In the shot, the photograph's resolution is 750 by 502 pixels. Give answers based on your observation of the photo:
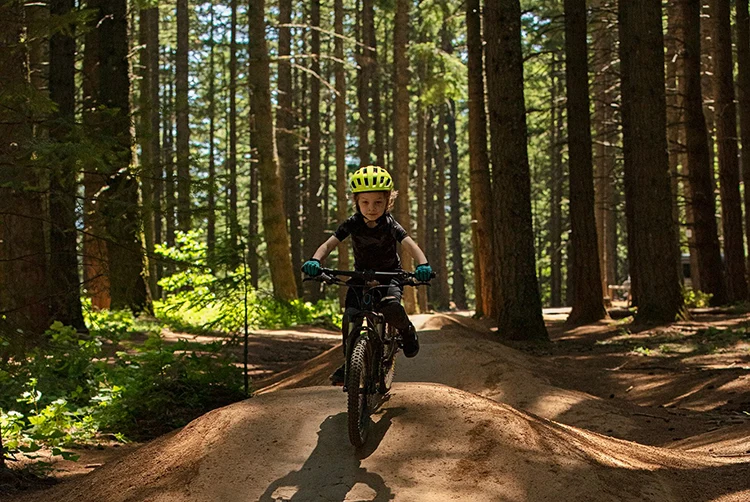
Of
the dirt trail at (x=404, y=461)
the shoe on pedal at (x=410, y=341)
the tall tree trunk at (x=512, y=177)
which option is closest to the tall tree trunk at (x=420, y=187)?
the tall tree trunk at (x=512, y=177)

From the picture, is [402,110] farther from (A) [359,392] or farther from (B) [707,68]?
(A) [359,392]

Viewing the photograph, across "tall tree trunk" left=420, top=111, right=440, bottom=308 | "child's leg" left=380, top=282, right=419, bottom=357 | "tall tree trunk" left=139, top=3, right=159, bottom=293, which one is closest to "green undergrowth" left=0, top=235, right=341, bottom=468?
"tall tree trunk" left=139, top=3, right=159, bottom=293

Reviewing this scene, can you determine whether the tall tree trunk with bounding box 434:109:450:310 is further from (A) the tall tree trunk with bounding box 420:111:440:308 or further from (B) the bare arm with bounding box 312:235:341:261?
(B) the bare arm with bounding box 312:235:341:261

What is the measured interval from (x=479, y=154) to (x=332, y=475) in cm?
1941

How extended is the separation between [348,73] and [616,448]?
1971 inches

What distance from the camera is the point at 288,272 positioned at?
26344 millimetres

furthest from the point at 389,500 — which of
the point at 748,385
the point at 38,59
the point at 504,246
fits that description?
the point at 38,59

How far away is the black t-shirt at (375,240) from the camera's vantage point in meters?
7.56

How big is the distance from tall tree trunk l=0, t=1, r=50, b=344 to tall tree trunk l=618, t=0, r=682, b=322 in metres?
11.7

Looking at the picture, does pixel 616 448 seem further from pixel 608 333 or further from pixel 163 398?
pixel 608 333

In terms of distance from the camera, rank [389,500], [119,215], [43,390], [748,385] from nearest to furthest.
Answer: [389,500]
[119,215]
[43,390]
[748,385]

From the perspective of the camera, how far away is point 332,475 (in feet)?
20.3

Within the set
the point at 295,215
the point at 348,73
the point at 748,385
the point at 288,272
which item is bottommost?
the point at 748,385

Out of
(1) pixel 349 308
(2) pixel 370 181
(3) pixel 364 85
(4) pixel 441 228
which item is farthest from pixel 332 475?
(4) pixel 441 228
